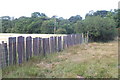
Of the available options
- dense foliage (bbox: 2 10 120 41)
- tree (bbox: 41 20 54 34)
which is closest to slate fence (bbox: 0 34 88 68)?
dense foliage (bbox: 2 10 120 41)

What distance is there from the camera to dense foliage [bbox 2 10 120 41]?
→ 22867 millimetres

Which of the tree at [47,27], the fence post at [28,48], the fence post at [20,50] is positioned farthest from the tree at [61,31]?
the fence post at [20,50]

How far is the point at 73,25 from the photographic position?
129 feet

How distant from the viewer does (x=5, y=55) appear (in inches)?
208

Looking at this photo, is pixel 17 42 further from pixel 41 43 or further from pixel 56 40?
pixel 56 40

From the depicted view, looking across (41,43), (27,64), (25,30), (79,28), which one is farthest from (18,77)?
(25,30)

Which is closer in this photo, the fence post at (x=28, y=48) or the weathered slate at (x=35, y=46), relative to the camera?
the fence post at (x=28, y=48)

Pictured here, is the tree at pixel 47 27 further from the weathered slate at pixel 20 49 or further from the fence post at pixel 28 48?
the weathered slate at pixel 20 49

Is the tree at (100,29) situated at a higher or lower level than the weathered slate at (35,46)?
higher

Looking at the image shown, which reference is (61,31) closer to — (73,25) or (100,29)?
(73,25)

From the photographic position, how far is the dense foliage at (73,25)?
75.0ft

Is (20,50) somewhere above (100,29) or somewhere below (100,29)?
below

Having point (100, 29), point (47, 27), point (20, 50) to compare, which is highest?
point (47, 27)

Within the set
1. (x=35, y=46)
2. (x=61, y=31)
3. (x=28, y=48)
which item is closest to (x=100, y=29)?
(x=35, y=46)
